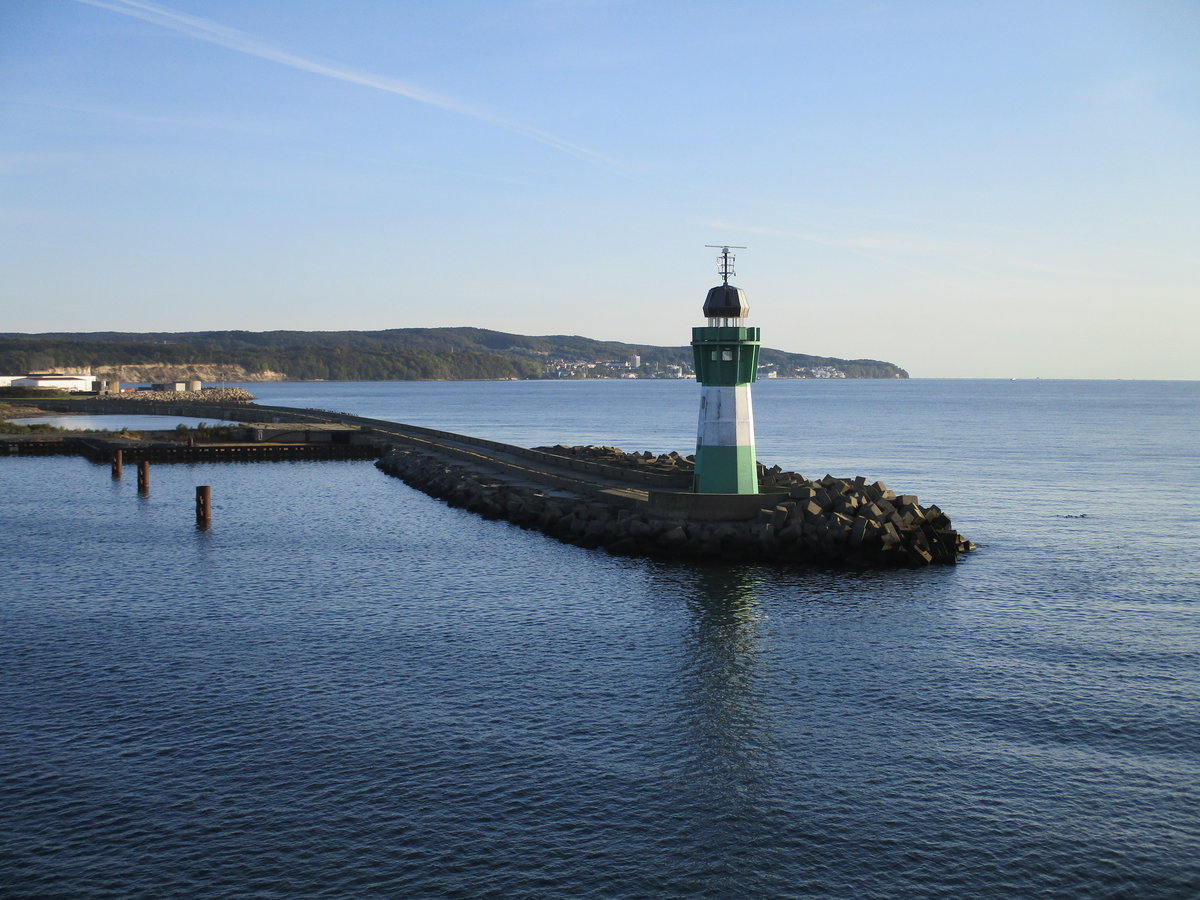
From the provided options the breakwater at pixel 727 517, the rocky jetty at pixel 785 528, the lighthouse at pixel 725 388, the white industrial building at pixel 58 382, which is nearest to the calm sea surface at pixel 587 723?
the rocky jetty at pixel 785 528

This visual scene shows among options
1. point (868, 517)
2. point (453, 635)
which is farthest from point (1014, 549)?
point (453, 635)

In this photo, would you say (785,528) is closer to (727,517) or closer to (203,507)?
(727,517)

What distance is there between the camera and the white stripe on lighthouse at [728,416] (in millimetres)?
38562

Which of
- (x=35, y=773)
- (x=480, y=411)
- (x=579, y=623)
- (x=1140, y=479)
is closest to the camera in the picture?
(x=35, y=773)

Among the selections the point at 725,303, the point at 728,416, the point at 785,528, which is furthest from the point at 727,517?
the point at 725,303

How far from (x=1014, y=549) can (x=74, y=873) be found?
34171 mm

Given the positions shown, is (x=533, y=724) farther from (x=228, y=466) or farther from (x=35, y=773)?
(x=228, y=466)

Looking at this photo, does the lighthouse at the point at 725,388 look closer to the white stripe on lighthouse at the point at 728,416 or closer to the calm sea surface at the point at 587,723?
the white stripe on lighthouse at the point at 728,416

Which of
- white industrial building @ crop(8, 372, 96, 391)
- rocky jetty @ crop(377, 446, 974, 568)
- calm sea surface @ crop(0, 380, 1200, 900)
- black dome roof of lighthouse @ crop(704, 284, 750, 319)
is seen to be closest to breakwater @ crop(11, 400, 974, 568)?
rocky jetty @ crop(377, 446, 974, 568)

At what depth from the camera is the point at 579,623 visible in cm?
2909

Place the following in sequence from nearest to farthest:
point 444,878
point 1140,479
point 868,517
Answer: point 444,878
point 868,517
point 1140,479

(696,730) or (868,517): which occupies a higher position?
(868,517)

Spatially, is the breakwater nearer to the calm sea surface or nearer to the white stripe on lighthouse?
the calm sea surface

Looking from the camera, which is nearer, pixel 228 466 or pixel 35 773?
pixel 35 773
